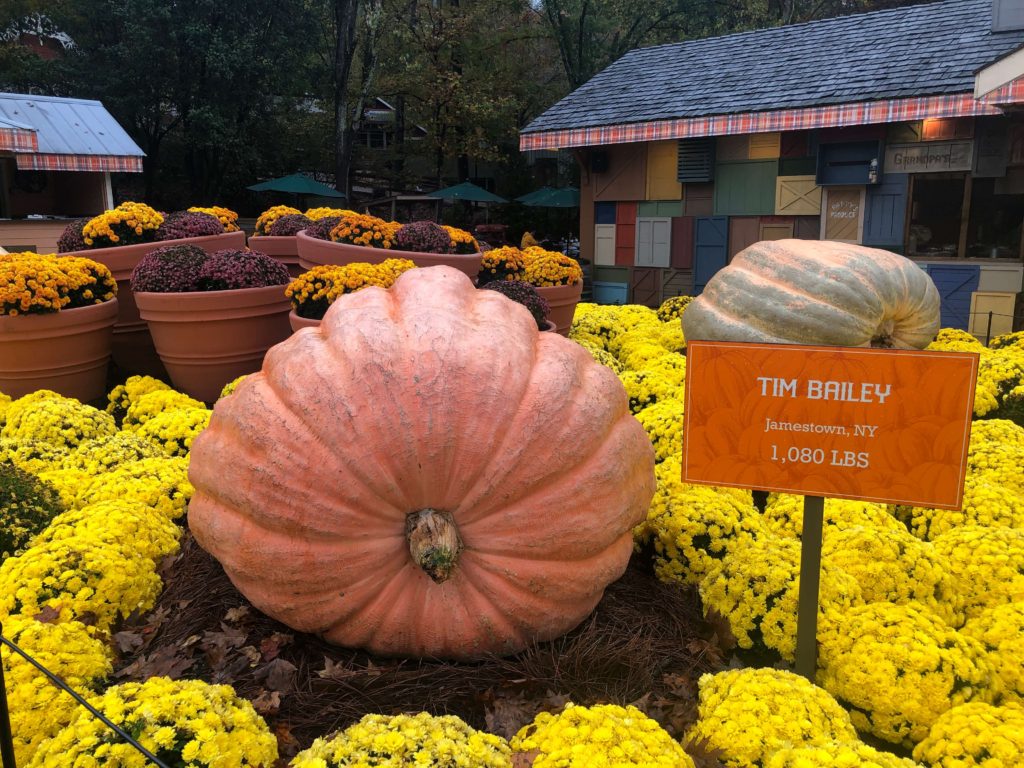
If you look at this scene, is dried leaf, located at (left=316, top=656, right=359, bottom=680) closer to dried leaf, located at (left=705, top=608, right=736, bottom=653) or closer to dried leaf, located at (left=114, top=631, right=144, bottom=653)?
dried leaf, located at (left=114, top=631, right=144, bottom=653)

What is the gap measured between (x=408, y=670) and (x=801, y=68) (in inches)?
440

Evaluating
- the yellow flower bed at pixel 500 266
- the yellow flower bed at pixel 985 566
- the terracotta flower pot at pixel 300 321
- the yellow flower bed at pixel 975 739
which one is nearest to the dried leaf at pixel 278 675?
the yellow flower bed at pixel 975 739

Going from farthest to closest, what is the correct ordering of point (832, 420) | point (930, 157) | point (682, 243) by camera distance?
point (682, 243)
point (930, 157)
point (832, 420)

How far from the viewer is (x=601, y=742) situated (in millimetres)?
1554

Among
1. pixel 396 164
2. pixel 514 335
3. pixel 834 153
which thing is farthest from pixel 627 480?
pixel 396 164

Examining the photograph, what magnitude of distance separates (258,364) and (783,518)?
335 cm

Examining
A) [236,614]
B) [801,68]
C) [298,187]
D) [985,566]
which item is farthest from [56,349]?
[298,187]

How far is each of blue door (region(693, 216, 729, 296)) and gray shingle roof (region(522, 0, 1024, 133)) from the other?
1.60 m

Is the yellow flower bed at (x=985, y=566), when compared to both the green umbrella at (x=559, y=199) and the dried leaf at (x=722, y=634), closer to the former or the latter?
the dried leaf at (x=722, y=634)

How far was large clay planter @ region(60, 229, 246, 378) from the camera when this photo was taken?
17.9ft

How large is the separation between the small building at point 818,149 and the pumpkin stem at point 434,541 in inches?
284

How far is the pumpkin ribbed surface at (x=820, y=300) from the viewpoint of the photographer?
3.82 metres

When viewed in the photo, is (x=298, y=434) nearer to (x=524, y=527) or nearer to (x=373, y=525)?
(x=373, y=525)

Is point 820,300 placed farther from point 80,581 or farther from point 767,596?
point 80,581
